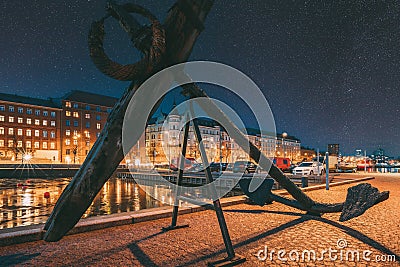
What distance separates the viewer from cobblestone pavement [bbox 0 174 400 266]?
4.39 m

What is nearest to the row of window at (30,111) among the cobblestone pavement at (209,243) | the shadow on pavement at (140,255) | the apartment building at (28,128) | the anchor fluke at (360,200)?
the apartment building at (28,128)

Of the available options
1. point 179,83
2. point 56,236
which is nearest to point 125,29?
point 179,83

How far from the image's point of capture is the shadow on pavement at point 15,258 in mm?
4211

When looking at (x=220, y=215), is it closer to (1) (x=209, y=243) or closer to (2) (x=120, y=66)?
(1) (x=209, y=243)

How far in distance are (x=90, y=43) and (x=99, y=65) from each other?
0.88ft

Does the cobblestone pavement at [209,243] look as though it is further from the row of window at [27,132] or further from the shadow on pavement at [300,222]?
the row of window at [27,132]

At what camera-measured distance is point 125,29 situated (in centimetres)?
350

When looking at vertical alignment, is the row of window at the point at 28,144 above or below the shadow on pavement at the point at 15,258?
above

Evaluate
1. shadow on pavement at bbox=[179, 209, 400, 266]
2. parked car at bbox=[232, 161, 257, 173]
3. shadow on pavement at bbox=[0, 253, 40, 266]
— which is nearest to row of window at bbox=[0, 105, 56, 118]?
parked car at bbox=[232, 161, 257, 173]

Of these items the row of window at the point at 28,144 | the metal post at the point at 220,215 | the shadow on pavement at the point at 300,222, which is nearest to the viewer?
the metal post at the point at 220,215

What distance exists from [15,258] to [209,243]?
3.17 meters

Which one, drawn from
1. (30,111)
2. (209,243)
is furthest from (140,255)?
(30,111)

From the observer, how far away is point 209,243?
5.30m

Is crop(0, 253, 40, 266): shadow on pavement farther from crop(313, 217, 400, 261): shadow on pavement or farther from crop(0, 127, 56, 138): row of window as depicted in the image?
crop(0, 127, 56, 138): row of window
